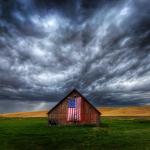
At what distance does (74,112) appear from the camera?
52188 mm

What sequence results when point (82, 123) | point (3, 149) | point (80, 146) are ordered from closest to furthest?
point (3, 149) < point (80, 146) < point (82, 123)

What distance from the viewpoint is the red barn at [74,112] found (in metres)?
51.8

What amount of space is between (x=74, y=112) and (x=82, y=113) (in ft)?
5.09

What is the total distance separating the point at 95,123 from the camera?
5156 centimetres

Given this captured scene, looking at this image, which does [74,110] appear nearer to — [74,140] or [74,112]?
[74,112]

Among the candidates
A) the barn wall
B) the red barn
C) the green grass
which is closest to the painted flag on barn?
the red barn

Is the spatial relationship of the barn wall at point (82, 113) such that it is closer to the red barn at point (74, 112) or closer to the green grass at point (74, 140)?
the red barn at point (74, 112)

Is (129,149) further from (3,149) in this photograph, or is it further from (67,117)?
(67,117)

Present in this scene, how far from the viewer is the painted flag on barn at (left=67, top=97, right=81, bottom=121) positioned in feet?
170

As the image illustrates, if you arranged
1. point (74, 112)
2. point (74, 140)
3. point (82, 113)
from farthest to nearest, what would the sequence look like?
1. point (74, 112)
2. point (82, 113)
3. point (74, 140)

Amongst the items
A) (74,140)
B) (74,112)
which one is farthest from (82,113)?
(74,140)

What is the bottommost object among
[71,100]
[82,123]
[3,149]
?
[3,149]

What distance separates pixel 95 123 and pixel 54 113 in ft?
27.2

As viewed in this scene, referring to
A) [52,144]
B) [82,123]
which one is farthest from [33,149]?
[82,123]
